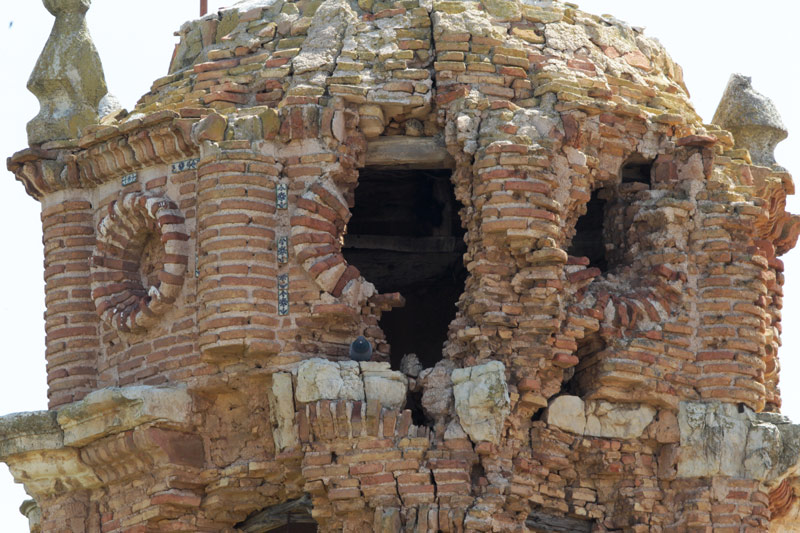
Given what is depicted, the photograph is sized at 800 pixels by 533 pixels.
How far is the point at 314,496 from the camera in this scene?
62.8ft

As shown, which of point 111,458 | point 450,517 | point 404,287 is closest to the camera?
point 450,517

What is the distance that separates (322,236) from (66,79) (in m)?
3.40

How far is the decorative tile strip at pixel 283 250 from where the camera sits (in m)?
19.6

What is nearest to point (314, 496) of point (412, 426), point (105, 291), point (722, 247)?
point (412, 426)

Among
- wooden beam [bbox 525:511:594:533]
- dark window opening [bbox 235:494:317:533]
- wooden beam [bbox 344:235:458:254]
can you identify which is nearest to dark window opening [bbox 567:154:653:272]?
wooden beam [bbox 344:235:458:254]

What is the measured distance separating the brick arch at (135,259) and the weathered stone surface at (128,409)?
769 mm

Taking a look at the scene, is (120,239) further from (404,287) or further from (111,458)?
(404,287)

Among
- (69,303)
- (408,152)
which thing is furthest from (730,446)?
(69,303)

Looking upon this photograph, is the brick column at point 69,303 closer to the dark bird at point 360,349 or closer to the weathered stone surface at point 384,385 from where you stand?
the dark bird at point 360,349

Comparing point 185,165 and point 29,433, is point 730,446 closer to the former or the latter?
point 185,165

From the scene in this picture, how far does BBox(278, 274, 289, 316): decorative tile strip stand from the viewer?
19.5 metres

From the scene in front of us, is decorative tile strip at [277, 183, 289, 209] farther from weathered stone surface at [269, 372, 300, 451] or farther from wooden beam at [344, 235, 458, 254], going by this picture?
wooden beam at [344, 235, 458, 254]

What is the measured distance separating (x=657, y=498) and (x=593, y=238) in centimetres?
350

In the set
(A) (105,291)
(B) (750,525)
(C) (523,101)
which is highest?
(C) (523,101)
